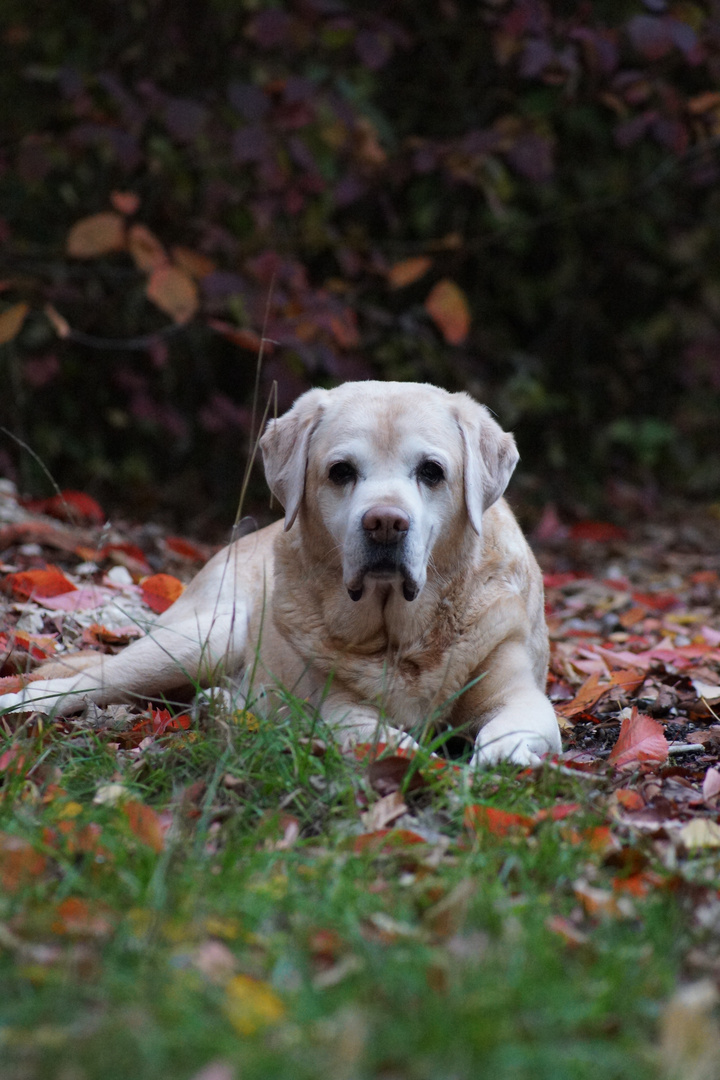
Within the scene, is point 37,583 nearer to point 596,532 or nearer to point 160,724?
point 160,724

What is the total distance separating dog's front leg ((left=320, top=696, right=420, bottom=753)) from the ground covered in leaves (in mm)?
63

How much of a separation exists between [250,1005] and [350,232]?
6521mm

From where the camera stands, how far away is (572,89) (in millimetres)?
6371

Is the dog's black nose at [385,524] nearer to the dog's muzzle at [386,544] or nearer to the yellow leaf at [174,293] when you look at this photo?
the dog's muzzle at [386,544]

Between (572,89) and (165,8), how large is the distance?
7.98 feet

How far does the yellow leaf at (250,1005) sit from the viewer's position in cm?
154

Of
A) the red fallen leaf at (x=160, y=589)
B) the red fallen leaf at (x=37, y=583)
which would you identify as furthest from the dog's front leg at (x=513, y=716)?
the red fallen leaf at (x=37, y=583)

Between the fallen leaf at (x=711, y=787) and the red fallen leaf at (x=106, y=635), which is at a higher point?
the fallen leaf at (x=711, y=787)

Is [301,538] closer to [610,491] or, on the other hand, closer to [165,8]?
[165,8]

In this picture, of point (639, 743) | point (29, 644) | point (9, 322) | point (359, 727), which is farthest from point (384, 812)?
point (9, 322)

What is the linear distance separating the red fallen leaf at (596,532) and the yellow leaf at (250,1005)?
20.8 ft

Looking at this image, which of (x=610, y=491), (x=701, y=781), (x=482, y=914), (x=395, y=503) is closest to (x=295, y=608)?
(x=395, y=503)

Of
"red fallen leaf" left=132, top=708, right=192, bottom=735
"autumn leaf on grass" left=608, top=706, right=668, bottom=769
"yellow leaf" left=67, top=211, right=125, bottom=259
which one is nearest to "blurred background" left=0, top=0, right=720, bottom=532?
"yellow leaf" left=67, top=211, right=125, bottom=259

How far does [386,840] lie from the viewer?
2234 mm
